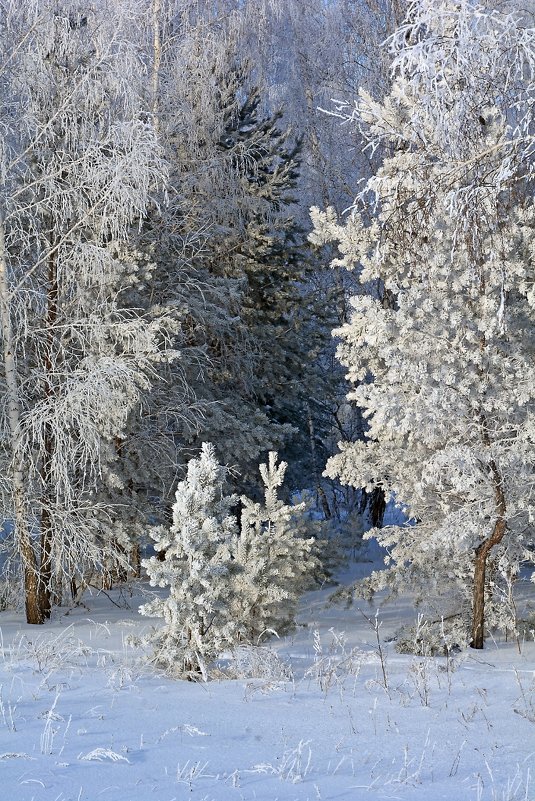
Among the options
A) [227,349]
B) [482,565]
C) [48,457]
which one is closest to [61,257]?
[48,457]

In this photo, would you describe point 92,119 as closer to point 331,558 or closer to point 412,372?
point 412,372

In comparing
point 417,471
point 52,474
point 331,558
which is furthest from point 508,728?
point 331,558

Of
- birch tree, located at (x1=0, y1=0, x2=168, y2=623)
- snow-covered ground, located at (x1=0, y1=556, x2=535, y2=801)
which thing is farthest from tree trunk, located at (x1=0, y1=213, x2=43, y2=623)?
snow-covered ground, located at (x1=0, y1=556, x2=535, y2=801)

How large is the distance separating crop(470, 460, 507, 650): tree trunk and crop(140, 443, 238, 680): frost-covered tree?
3186mm

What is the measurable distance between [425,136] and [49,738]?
466 cm

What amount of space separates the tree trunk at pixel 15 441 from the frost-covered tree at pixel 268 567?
305cm

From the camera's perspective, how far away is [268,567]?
8992 millimetres

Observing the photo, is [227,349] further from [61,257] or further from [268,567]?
[268,567]

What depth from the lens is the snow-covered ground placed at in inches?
160

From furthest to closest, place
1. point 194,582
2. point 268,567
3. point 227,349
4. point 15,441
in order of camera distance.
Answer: point 227,349 → point 15,441 → point 268,567 → point 194,582

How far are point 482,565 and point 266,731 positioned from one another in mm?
4954

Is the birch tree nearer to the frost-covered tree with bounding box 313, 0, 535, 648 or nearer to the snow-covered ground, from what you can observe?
the frost-covered tree with bounding box 313, 0, 535, 648

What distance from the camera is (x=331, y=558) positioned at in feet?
51.1

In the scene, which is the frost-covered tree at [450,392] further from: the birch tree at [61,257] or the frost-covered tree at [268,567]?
the birch tree at [61,257]
